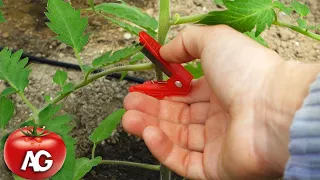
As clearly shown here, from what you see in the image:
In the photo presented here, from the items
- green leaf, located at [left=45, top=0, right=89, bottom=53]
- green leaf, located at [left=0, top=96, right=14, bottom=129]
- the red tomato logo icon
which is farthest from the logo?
green leaf, located at [left=45, top=0, right=89, bottom=53]

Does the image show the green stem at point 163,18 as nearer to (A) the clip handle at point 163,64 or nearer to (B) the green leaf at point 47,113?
(A) the clip handle at point 163,64

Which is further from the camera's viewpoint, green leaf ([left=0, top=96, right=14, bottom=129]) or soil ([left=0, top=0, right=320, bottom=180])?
soil ([left=0, top=0, right=320, bottom=180])

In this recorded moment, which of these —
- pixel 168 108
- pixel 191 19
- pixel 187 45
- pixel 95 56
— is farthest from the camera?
pixel 95 56

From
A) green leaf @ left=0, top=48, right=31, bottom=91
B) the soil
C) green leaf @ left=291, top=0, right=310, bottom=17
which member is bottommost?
the soil

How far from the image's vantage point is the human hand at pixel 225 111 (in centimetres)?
102

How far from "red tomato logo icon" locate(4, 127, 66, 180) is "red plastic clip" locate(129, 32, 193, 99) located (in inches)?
10.7

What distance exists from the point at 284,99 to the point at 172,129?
36cm

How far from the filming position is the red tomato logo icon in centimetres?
101

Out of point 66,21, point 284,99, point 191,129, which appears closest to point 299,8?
point 284,99

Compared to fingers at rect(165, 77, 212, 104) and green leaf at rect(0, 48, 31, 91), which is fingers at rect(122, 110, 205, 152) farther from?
green leaf at rect(0, 48, 31, 91)

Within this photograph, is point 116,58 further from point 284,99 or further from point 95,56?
point 95,56

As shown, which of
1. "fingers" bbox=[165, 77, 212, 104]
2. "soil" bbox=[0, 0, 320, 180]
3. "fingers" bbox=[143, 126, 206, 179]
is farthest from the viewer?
"soil" bbox=[0, 0, 320, 180]

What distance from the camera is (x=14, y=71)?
117cm

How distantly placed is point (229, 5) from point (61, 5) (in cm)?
34
